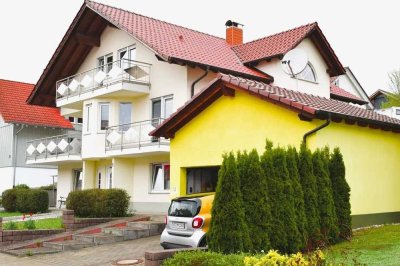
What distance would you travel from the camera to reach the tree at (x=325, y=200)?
40.7 feet

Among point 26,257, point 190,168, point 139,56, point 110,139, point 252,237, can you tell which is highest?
point 139,56

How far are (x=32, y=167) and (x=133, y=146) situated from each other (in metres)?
16.9

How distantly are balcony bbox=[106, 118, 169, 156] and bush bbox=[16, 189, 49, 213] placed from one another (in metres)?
4.51

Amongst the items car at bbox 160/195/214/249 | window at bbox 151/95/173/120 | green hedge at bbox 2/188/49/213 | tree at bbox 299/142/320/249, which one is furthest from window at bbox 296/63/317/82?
green hedge at bbox 2/188/49/213

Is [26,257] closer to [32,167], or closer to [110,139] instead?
[110,139]

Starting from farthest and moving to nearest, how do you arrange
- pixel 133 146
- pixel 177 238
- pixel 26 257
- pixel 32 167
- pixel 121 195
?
pixel 32 167 → pixel 133 146 → pixel 121 195 → pixel 26 257 → pixel 177 238

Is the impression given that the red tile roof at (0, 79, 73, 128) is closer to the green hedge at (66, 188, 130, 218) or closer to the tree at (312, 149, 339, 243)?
the green hedge at (66, 188, 130, 218)

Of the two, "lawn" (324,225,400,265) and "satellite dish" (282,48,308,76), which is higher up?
"satellite dish" (282,48,308,76)

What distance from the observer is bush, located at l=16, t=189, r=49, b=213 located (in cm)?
2534

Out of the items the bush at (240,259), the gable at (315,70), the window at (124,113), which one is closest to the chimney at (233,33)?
the gable at (315,70)

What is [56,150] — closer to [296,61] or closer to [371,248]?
[296,61]

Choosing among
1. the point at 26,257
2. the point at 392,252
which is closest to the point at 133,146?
the point at 26,257

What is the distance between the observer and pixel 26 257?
48.5ft

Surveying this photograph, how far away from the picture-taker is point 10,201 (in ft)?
88.0
